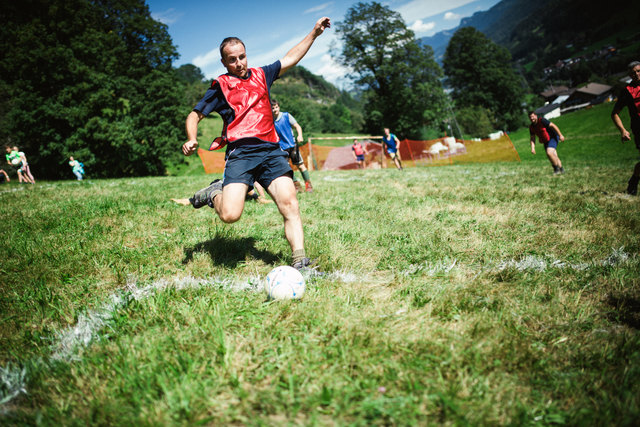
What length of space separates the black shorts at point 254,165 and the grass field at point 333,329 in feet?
2.80

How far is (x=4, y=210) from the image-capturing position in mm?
5664

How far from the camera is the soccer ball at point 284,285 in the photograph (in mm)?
2217

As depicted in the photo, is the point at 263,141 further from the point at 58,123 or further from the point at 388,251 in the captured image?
the point at 58,123

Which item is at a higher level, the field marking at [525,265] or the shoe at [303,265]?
the shoe at [303,265]

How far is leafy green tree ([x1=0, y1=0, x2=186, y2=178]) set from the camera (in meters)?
21.1

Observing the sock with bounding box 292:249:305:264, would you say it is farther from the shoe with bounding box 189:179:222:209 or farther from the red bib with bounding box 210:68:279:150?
the red bib with bounding box 210:68:279:150

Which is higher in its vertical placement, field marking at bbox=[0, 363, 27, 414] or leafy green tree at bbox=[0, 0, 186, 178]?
leafy green tree at bbox=[0, 0, 186, 178]

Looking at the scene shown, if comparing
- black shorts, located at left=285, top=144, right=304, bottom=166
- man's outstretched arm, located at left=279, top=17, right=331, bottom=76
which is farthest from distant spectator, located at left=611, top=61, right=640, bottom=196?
black shorts, located at left=285, top=144, right=304, bottom=166

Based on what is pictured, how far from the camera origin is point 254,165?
9.62 feet

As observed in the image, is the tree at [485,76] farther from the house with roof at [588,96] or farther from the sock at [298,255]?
the sock at [298,255]

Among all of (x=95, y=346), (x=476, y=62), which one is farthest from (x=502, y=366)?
(x=476, y=62)

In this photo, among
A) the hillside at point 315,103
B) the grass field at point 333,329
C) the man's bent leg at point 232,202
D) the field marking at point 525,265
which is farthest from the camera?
the hillside at point 315,103

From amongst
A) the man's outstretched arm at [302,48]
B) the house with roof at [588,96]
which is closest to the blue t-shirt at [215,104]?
the man's outstretched arm at [302,48]

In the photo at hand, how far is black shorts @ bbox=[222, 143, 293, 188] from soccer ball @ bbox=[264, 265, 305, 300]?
105cm
